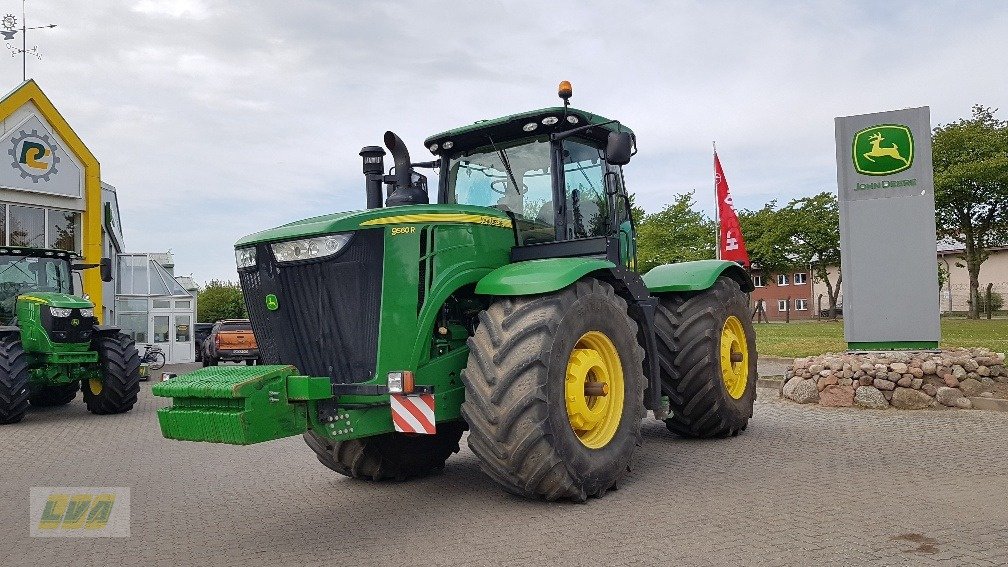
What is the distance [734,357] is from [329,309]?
4.64 metres

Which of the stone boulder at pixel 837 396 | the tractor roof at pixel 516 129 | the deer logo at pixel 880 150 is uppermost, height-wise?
the deer logo at pixel 880 150

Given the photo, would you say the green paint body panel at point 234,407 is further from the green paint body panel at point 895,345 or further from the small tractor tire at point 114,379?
the small tractor tire at point 114,379

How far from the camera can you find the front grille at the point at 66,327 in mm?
12484

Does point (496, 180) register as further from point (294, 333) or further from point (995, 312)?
point (995, 312)

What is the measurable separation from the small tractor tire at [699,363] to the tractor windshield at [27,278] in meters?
10.8

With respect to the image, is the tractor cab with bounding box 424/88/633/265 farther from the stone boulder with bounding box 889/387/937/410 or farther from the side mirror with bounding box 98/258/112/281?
the side mirror with bounding box 98/258/112/281

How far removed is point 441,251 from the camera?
5391 mm

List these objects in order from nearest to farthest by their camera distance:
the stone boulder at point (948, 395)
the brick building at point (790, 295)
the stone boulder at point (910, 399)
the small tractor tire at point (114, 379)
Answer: the stone boulder at point (948, 395) < the stone boulder at point (910, 399) < the small tractor tire at point (114, 379) < the brick building at point (790, 295)

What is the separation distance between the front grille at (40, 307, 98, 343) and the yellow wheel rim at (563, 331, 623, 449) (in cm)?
993

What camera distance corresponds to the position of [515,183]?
21.7 ft

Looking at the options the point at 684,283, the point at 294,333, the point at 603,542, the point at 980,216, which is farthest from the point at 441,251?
the point at 980,216

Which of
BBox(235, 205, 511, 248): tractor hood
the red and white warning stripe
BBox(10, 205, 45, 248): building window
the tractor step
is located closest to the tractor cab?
BBox(235, 205, 511, 248): tractor hood

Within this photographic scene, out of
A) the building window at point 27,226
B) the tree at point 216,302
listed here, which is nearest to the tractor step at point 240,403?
the building window at point 27,226

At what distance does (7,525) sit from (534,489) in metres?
3.53
